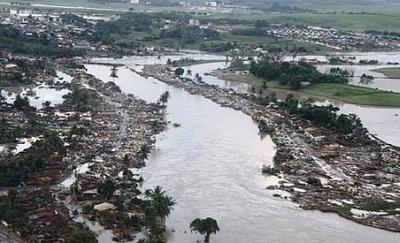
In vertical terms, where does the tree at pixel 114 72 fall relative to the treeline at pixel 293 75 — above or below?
below

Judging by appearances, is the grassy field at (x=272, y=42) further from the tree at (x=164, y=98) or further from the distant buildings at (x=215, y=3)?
the distant buildings at (x=215, y=3)

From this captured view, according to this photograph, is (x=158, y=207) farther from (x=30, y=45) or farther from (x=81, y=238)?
(x=30, y=45)

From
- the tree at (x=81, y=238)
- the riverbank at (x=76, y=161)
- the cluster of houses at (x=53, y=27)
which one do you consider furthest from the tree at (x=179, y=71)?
the tree at (x=81, y=238)

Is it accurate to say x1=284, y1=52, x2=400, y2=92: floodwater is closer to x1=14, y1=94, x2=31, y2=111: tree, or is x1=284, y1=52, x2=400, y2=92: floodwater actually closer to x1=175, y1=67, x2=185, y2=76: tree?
x1=175, y1=67, x2=185, y2=76: tree

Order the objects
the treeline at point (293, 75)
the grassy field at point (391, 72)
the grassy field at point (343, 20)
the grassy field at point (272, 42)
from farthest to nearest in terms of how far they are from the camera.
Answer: the grassy field at point (343, 20)
the grassy field at point (272, 42)
the grassy field at point (391, 72)
the treeline at point (293, 75)

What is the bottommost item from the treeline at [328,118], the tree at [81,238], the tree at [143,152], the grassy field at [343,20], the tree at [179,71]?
the tree at [179,71]

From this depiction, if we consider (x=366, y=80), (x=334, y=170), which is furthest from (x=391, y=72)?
(x=334, y=170)

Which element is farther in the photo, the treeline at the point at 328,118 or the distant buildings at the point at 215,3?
the distant buildings at the point at 215,3
